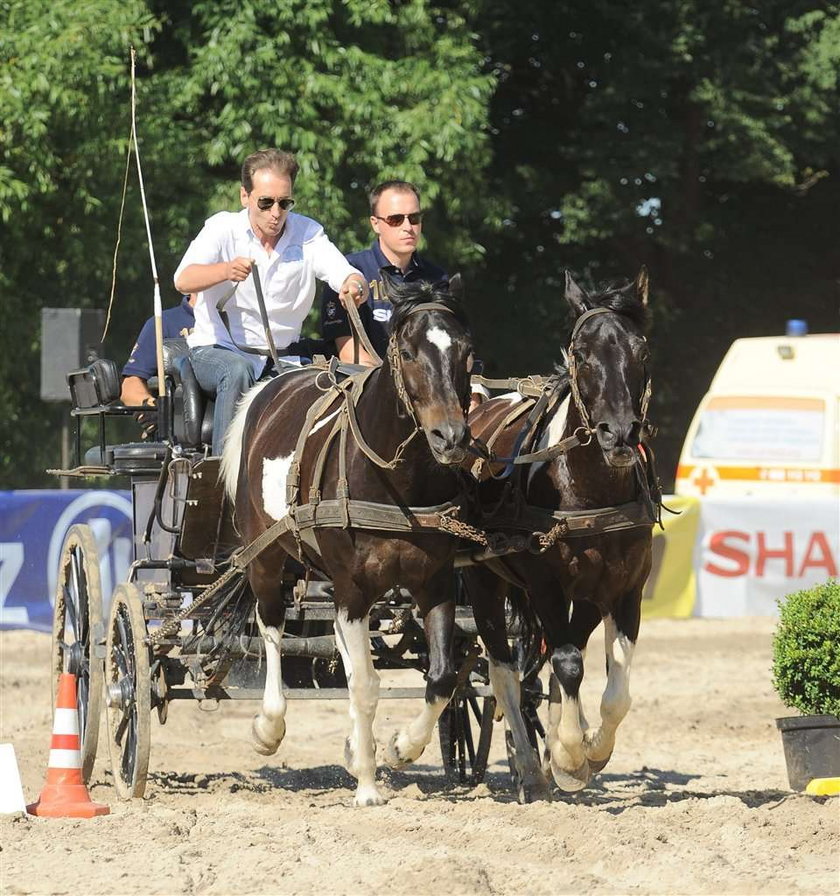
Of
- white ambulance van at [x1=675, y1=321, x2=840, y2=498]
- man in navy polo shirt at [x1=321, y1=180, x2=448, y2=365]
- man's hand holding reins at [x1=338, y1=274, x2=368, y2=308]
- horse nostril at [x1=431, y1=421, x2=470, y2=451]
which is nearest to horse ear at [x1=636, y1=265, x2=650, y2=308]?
horse nostril at [x1=431, y1=421, x2=470, y2=451]

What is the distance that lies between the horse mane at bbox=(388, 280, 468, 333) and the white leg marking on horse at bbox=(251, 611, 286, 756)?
177 cm

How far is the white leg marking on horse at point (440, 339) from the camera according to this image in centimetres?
582

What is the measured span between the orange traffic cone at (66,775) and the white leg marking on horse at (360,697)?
97cm

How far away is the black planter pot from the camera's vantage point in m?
7.17

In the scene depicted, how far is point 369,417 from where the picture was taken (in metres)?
6.27

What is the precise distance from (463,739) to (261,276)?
2542mm

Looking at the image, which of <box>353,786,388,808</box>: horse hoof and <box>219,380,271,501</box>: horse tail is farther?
<box>219,380,271,501</box>: horse tail

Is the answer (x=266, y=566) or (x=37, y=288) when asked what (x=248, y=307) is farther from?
(x=37, y=288)

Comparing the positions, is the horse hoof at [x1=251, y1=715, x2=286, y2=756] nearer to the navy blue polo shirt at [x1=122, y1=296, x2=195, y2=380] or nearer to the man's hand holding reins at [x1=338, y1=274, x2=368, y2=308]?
the man's hand holding reins at [x1=338, y1=274, x2=368, y2=308]

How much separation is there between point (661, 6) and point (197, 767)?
16459 mm

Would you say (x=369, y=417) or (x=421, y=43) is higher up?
(x=421, y=43)

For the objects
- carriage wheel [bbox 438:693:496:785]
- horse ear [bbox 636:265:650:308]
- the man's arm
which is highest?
the man's arm

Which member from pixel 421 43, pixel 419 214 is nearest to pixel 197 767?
pixel 419 214

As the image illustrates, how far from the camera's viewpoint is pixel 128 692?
7395 mm
